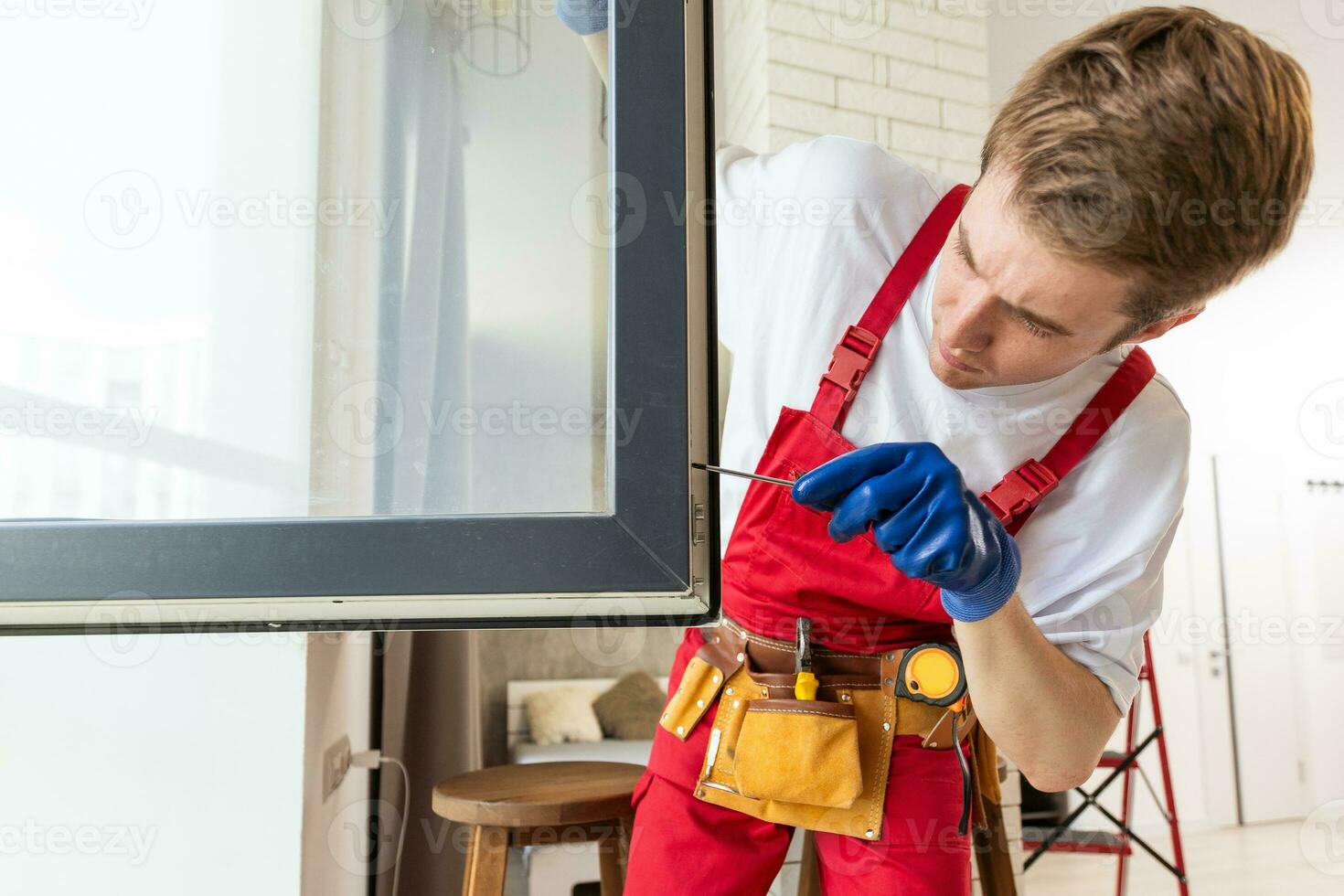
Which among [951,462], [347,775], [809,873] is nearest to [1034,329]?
[951,462]

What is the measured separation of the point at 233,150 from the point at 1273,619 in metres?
5.32

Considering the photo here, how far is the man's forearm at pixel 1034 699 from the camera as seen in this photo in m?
0.88

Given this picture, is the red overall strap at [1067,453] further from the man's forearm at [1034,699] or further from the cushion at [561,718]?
the cushion at [561,718]

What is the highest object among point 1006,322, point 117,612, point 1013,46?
point 1013,46

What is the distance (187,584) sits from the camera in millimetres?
587

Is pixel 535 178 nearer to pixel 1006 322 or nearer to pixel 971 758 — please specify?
pixel 1006 322

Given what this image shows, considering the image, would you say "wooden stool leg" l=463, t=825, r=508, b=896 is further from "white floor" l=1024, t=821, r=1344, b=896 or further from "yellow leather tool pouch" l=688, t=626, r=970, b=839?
"white floor" l=1024, t=821, r=1344, b=896

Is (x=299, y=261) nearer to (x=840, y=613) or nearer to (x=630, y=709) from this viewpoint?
(x=840, y=613)

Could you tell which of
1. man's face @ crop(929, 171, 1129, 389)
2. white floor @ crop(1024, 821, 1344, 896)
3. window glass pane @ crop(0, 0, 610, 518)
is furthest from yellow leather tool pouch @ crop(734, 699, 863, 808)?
white floor @ crop(1024, 821, 1344, 896)

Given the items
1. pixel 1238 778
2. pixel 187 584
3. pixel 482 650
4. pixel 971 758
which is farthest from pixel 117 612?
pixel 1238 778

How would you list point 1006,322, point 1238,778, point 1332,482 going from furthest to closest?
point 1332,482 < point 1238,778 < point 1006,322

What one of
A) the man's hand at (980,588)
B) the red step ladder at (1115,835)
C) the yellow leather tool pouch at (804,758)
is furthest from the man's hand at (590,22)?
the red step ladder at (1115,835)

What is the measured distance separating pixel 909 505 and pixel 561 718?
8.21 ft

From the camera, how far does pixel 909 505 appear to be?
74cm
